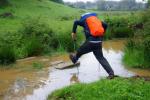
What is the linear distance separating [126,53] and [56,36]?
4.44 metres

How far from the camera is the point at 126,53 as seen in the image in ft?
42.9

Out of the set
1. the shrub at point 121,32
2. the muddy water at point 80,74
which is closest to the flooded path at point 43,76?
the muddy water at point 80,74

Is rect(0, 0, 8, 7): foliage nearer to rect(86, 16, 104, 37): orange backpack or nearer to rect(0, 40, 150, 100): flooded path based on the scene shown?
rect(0, 40, 150, 100): flooded path

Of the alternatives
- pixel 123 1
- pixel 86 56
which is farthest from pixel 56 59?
pixel 123 1

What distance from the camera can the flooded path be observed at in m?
9.50

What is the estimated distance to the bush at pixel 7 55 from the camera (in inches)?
521

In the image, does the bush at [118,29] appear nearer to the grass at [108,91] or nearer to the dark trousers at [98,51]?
the dark trousers at [98,51]

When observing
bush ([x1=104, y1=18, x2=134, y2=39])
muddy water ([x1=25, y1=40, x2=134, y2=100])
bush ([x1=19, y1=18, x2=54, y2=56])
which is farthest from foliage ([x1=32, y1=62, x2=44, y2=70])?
bush ([x1=104, y1=18, x2=134, y2=39])

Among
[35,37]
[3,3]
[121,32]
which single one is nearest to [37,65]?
[35,37]

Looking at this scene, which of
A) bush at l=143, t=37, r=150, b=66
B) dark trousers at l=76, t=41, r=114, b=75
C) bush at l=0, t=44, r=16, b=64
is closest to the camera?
dark trousers at l=76, t=41, r=114, b=75

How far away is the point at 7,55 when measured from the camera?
13336 mm

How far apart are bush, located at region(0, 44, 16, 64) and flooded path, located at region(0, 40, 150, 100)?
1.00 ft

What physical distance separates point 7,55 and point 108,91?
6278mm

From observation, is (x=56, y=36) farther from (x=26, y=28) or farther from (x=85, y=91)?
(x=85, y=91)
